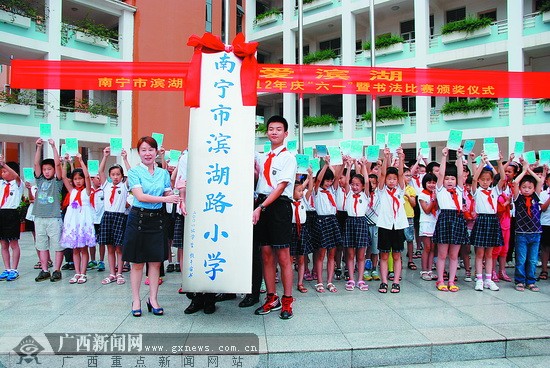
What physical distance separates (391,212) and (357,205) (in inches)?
17.7

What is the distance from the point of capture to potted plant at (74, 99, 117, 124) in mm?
14570

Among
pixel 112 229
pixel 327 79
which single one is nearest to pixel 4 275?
pixel 112 229

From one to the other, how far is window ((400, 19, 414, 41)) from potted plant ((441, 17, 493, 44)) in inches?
73.6

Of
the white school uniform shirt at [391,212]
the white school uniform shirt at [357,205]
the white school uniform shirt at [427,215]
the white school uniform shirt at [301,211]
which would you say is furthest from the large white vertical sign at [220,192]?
the white school uniform shirt at [427,215]

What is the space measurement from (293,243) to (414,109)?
12.8m

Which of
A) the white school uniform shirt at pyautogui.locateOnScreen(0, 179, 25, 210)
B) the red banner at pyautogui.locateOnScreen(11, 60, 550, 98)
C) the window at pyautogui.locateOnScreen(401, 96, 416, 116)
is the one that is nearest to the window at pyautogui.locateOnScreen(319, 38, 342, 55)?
the window at pyautogui.locateOnScreen(401, 96, 416, 116)

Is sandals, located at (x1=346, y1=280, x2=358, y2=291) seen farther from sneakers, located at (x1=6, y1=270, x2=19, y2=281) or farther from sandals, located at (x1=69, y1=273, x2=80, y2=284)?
sneakers, located at (x1=6, y1=270, x2=19, y2=281)

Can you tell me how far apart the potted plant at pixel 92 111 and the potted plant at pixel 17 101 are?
1.53 meters

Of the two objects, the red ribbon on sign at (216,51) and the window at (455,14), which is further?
the window at (455,14)

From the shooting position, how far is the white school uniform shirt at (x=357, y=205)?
514 cm

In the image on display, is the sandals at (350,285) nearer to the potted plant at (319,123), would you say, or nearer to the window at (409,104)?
the window at (409,104)

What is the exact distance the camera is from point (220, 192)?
371 centimetres

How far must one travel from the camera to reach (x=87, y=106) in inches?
586

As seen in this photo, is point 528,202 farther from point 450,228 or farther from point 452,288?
point 452,288
